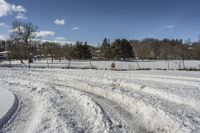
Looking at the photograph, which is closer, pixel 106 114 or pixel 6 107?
pixel 106 114

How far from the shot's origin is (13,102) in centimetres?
1068

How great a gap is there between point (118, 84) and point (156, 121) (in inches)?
339

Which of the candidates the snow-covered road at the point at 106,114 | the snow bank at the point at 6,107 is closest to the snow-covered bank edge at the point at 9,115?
the snow bank at the point at 6,107

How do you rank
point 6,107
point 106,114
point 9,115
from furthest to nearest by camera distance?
1. point 6,107
2. point 9,115
3. point 106,114

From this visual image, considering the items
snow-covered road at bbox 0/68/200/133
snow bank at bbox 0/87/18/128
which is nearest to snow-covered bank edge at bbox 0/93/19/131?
snow bank at bbox 0/87/18/128

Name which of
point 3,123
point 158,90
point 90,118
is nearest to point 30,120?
point 3,123

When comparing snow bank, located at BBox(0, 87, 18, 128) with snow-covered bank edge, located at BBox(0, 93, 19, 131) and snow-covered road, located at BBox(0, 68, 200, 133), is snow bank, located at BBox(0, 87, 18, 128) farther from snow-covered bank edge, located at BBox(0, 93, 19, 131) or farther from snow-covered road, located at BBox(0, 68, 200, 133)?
snow-covered road, located at BBox(0, 68, 200, 133)

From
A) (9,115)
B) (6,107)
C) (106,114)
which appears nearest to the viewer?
(106,114)

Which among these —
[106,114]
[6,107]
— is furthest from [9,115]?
[106,114]

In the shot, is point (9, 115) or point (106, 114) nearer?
point (106, 114)

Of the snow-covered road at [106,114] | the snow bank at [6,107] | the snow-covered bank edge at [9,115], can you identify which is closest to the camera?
the snow-covered road at [106,114]

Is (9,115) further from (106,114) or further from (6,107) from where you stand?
(106,114)

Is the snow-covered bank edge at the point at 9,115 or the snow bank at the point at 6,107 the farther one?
the snow bank at the point at 6,107

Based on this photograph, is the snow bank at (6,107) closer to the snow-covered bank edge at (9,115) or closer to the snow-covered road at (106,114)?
the snow-covered bank edge at (9,115)
